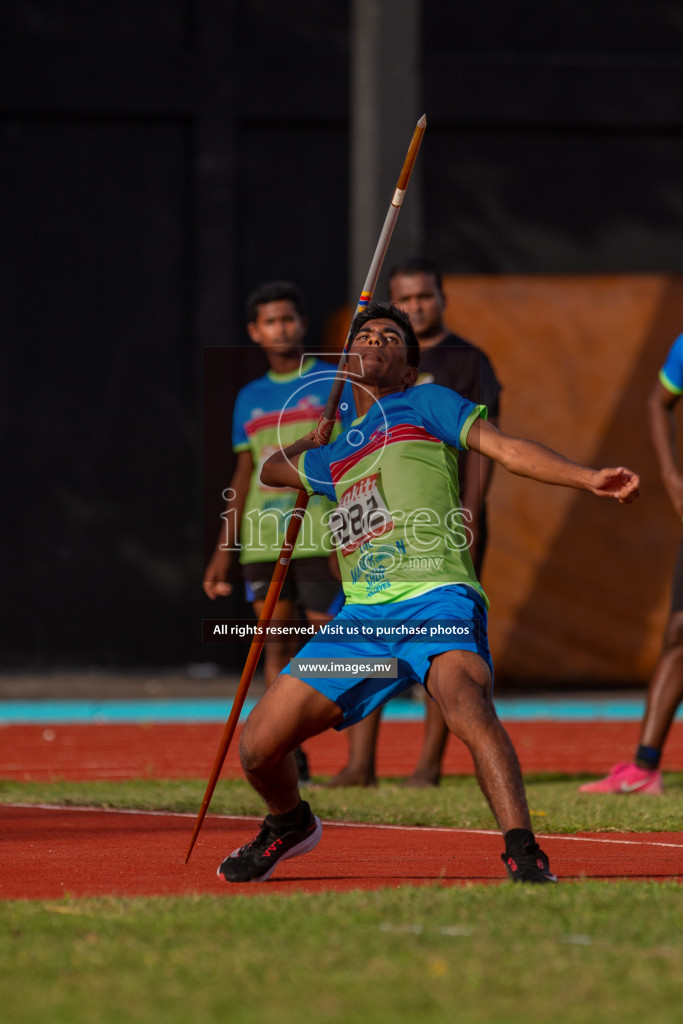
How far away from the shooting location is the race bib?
5078mm

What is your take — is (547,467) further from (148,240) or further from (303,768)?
(148,240)

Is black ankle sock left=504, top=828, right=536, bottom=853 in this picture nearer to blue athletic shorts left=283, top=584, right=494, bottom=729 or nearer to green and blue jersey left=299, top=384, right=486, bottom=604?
blue athletic shorts left=283, top=584, right=494, bottom=729

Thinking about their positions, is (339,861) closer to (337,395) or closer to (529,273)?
(337,395)

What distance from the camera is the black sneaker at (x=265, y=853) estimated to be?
16.9 feet

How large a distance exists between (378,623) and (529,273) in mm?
10176

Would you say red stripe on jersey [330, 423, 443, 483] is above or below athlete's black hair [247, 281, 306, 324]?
above

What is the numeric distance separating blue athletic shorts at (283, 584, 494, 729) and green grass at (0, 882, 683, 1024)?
0.64 m

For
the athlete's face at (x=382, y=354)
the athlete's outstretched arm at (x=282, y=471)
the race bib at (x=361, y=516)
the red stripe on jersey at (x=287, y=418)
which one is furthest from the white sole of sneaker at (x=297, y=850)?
the red stripe on jersey at (x=287, y=418)

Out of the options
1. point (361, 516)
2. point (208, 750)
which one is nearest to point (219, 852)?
point (361, 516)

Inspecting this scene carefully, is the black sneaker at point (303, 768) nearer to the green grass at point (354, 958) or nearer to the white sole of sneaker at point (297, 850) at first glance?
the white sole of sneaker at point (297, 850)

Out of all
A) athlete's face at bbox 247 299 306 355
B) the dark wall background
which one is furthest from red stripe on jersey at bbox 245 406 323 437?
the dark wall background

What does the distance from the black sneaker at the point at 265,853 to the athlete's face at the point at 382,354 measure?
4.55ft

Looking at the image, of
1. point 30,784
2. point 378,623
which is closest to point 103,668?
point 30,784

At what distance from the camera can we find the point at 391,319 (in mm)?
5383
